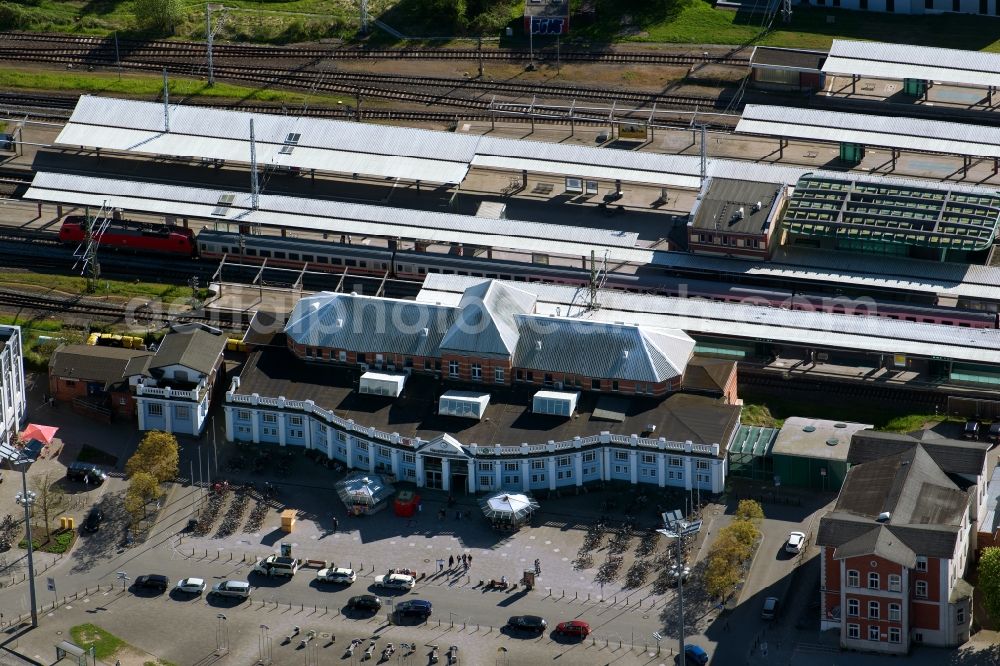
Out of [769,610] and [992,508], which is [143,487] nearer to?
[769,610]

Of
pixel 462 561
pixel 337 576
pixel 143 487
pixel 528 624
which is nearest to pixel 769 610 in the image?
pixel 528 624

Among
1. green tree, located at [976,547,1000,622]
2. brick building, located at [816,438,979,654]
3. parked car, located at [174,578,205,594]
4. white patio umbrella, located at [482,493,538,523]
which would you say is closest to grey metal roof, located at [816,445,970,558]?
brick building, located at [816,438,979,654]

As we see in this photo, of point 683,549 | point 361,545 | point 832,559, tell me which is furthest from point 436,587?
point 832,559

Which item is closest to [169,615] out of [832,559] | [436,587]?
[436,587]

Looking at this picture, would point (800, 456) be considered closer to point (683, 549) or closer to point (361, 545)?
point (683, 549)

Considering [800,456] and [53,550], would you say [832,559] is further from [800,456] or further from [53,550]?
[53,550]

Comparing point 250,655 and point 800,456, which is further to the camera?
point 800,456

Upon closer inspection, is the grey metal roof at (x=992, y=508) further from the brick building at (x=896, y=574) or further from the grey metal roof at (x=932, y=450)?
the brick building at (x=896, y=574)
